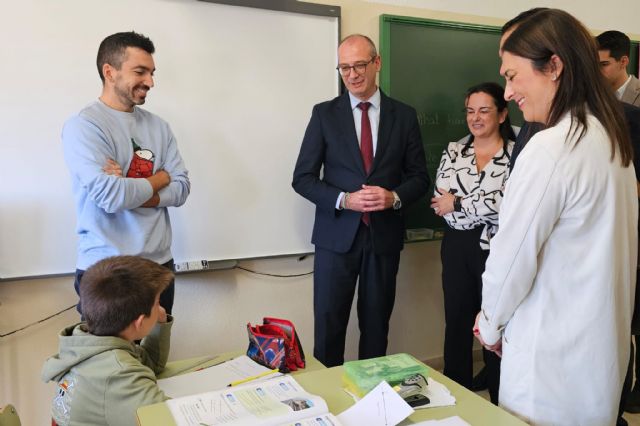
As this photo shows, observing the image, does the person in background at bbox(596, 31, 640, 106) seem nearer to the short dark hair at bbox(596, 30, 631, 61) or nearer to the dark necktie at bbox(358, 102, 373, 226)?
the short dark hair at bbox(596, 30, 631, 61)

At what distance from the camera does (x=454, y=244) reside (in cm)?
269

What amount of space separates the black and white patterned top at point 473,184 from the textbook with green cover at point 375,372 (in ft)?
4.05

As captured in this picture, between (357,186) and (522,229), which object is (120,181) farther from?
(522,229)

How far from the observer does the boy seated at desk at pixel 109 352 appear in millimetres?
1257

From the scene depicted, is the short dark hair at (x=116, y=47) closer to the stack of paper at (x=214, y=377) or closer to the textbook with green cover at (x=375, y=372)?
the stack of paper at (x=214, y=377)

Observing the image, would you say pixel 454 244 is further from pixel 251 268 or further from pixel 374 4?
pixel 374 4

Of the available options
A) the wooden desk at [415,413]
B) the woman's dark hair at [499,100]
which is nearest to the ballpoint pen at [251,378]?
the wooden desk at [415,413]

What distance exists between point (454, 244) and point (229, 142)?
1279 millimetres

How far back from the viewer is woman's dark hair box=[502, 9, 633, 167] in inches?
47.3

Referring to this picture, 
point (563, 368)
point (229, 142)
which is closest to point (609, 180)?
point (563, 368)

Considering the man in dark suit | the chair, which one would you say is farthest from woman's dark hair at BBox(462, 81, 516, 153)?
the chair

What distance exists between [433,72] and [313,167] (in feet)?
3.58

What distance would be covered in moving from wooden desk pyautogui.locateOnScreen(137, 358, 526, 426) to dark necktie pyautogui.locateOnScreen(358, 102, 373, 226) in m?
1.27

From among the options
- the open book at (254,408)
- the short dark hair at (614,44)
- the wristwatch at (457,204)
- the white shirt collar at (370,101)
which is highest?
the short dark hair at (614,44)
